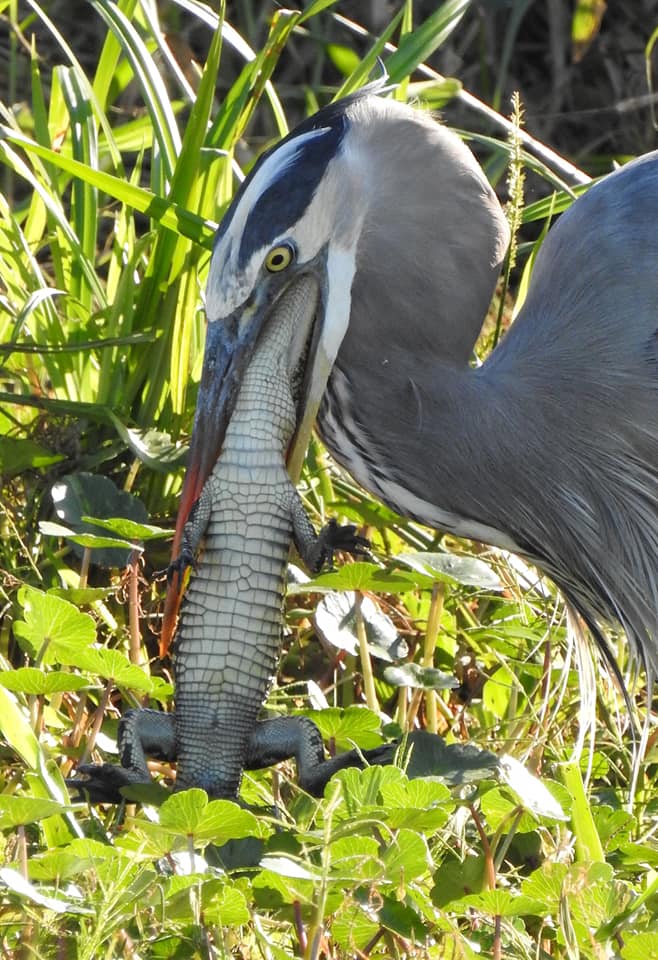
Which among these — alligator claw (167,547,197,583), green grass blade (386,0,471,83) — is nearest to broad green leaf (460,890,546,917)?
alligator claw (167,547,197,583)

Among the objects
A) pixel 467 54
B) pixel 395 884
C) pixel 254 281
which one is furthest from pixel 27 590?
pixel 467 54

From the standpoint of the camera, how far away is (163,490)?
2887mm

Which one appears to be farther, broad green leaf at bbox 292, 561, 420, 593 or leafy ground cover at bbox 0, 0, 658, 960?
broad green leaf at bbox 292, 561, 420, 593

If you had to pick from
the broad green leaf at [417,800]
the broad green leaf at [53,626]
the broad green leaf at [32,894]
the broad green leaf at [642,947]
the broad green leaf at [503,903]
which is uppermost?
the broad green leaf at [53,626]

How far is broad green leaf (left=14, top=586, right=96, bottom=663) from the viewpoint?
2035 millimetres

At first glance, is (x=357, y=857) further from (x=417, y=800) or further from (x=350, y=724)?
(x=350, y=724)

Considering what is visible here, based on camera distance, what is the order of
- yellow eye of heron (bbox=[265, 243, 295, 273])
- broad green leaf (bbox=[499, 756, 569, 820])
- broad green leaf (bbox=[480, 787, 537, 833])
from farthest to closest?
yellow eye of heron (bbox=[265, 243, 295, 273]), broad green leaf (bbox=[480, 787, 537, 833]), broad green leaf (bbox=[499, 756, 569, 820])

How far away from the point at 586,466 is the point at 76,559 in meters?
1.00

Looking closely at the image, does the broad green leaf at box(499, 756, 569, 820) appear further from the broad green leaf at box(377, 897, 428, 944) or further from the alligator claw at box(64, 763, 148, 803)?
the alligator claw at box(64, 763, 148, 803)

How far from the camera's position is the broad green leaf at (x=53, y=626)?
6.68 ft

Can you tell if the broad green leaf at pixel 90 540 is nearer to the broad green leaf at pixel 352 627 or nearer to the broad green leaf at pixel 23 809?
the broad green leaf at pixel 352 627

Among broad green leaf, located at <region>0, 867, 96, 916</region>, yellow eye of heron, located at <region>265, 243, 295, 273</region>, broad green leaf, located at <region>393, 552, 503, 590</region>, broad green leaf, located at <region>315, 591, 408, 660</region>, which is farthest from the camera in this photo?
broad green leaf, located at <region>315, 591, 408, 660</region>

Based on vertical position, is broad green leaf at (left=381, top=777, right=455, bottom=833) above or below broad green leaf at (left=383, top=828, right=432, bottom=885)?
above

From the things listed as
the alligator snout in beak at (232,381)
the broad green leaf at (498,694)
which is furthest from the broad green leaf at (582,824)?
the broad green leaf at (498,694)
